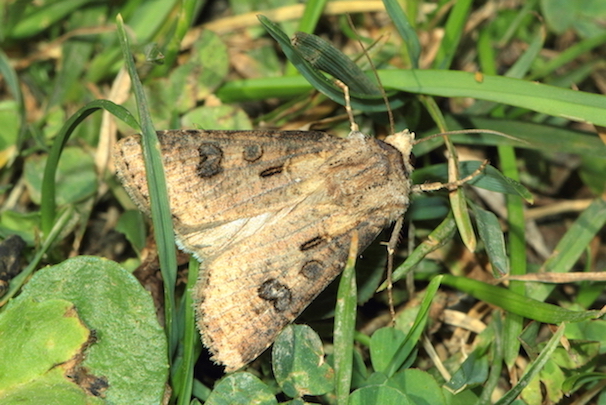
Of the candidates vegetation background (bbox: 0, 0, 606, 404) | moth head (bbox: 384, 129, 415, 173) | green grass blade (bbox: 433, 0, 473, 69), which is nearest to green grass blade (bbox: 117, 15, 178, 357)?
vegetation background (bbox: 0, 0, 606, 404)

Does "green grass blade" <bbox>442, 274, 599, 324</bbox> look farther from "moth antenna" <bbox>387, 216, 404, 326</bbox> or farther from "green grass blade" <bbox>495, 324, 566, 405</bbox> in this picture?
"moth antenna" <bbox>387, 216, 404, 326</bbox>

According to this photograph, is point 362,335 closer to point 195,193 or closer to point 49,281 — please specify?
point 195,193

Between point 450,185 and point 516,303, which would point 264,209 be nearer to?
point 450,185

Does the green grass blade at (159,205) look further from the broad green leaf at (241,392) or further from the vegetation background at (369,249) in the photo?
the broad green leaf at (241,392)

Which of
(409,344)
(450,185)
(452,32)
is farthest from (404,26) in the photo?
(409,344)

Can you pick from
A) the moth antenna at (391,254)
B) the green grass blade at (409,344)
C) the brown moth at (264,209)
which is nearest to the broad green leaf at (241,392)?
the brown moth at (264,209)

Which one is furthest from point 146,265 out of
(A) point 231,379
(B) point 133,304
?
(A) point 231,379
